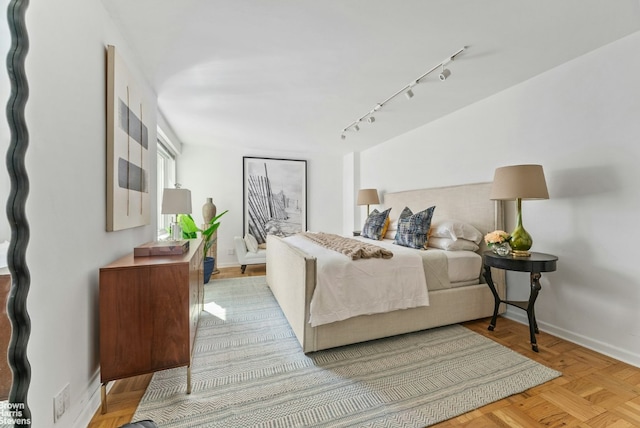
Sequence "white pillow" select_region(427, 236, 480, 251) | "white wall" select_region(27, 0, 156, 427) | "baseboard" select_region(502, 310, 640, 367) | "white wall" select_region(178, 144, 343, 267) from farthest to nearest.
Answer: "white wall" select_region(178, 144, 343, 267)
"white pillow" select_region(427, 236, 480, 251)
"baseboard" select_region(502, 310, 640, 367)
"white wall" select_region(27, 0, 156, 427)

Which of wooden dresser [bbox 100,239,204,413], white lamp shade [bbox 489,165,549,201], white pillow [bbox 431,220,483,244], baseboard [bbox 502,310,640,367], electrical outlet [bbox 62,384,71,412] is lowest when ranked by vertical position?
baseboard [bbox 502,310,640,367]

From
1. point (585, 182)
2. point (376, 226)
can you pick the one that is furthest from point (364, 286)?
point (585, 182)

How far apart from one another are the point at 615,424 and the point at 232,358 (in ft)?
7.28

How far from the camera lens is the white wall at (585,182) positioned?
1869mm

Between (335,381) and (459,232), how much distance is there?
1930 mm

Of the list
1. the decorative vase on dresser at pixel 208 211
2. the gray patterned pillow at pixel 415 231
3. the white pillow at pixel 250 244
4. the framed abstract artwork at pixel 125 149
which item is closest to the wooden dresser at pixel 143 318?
the framed abstract artwork at pixel 125 149

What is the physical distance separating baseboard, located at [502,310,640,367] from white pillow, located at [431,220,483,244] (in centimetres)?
81

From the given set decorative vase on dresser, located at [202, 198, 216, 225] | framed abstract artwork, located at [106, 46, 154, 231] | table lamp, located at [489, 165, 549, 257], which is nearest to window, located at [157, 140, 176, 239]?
decorative vase on dresser, located at [202, 198, 216, 225]

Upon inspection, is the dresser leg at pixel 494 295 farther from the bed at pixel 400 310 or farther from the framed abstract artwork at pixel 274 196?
the framed abstract artwork at pixel 274 196

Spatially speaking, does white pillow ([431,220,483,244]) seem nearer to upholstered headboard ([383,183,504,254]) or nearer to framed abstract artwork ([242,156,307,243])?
upholstered headboard ([383,183,504,254])

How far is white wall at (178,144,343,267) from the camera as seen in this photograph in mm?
4715

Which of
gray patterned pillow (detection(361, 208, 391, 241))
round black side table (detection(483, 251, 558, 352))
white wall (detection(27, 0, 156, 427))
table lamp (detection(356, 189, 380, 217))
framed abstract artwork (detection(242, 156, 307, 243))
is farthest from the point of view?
framed abstract artwork (detection(242, 156, 307, 243))

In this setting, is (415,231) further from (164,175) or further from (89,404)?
(164,175)

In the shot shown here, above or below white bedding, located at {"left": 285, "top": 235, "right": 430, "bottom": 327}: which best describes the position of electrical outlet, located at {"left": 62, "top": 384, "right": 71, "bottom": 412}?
below
